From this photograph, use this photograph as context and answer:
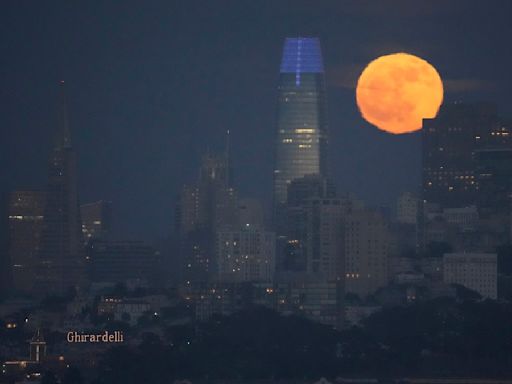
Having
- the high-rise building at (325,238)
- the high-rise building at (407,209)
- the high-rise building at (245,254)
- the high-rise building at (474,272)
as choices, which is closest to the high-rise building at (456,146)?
the high-rise building at (407,209)

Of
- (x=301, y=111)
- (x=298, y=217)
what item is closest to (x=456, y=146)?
(x=298, y=217)

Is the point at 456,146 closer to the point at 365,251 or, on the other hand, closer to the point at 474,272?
the point at 365,251

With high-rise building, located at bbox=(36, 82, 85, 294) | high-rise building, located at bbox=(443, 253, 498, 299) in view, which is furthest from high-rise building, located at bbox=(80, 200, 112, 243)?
high-rise building, located at bbox=(443, 253, 498, 299)

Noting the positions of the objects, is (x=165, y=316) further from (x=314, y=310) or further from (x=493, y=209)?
(x=493, y=209)

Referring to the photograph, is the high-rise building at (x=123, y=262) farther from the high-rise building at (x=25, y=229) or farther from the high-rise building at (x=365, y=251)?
the high-rise building at (x=365, y=251)

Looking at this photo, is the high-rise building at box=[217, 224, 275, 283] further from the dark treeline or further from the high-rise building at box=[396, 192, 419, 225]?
the dark treeline

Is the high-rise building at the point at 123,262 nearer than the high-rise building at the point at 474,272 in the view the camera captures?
No
